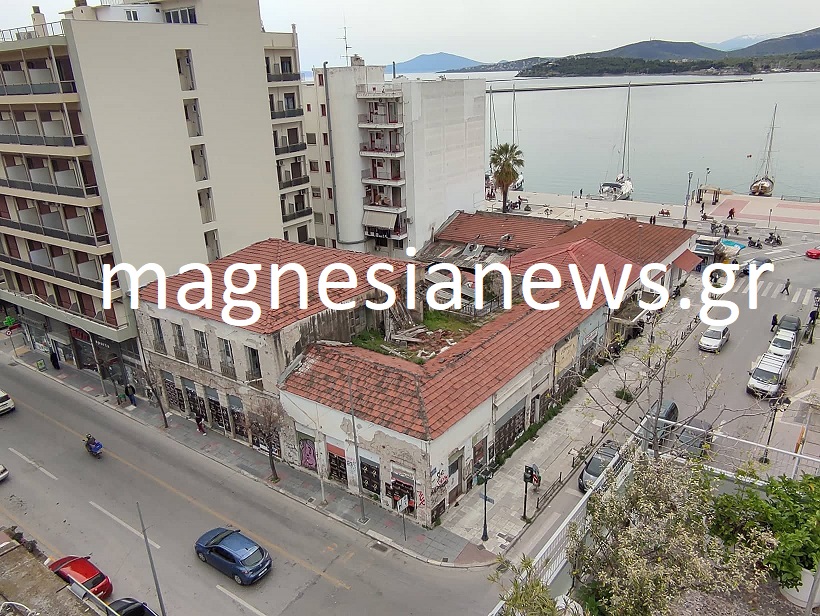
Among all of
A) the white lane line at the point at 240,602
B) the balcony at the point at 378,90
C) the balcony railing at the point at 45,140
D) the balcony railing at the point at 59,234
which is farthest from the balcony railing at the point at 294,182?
the white lane line at the point at 240,602

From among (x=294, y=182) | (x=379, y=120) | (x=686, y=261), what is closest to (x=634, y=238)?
(x=686, y=261)

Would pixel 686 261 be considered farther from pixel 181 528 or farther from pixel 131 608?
pixel 131 608

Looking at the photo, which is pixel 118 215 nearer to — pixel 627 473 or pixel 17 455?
pixel 17 455

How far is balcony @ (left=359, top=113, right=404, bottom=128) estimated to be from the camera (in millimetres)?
50250

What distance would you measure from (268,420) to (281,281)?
759 centimetres

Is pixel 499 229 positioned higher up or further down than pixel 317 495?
higher up

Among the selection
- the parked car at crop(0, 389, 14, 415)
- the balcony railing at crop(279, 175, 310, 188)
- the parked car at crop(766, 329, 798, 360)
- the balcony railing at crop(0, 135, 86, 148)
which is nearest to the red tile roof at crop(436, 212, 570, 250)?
the balcony railing at crop(279, 175, 310, 188)

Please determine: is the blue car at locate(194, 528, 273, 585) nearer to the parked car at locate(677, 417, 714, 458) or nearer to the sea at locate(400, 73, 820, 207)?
the parked car at locate(677, 417, 714, 458)

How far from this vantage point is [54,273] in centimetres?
3675

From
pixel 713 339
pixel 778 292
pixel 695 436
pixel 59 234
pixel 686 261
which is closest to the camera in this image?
pixel 695 436

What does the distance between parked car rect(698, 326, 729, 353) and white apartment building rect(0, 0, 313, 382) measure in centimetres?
3030

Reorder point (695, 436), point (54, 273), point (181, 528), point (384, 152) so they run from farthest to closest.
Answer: point (384, 152) → point (54, 273) → point (181, 528) → point (695, 436)

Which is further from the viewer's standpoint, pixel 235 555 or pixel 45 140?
pixel 45 140

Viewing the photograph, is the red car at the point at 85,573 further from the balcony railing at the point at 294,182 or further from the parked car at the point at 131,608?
the balcony railing at the point at 294,182
